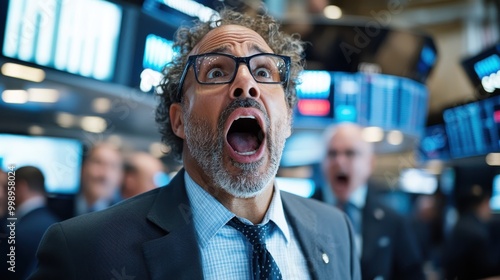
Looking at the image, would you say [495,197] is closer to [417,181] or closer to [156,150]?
[156,150]

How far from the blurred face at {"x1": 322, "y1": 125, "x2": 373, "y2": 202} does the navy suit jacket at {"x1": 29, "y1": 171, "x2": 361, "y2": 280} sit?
900mm

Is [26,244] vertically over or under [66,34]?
under

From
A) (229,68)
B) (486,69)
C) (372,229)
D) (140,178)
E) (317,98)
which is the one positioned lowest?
(372,229)

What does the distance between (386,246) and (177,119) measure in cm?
111

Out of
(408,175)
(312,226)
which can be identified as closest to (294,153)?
(312,226)

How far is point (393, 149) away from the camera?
186 inches

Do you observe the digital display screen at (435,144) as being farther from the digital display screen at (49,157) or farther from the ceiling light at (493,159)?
the digital display screen at (49,157)

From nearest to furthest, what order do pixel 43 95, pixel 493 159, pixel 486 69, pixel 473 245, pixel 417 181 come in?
pixel 43 95 < pixel 473 245 < pixel 486 69 < pixel 493 159 < pixel 417 181

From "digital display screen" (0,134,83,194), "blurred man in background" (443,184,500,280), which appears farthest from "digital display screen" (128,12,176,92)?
"blurred man in background" (443,184,500,280)

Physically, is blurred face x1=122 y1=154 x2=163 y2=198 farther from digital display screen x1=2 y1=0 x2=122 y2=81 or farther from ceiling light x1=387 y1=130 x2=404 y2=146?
ceiling light x1=387 y1=130 x2=404 y2=146

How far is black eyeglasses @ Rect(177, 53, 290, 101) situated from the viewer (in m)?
1.08

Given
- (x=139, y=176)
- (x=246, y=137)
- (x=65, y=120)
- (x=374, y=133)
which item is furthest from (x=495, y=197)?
(x=65, y=120)

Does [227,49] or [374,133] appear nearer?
[227,49]

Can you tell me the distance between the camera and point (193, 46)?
128 cm
